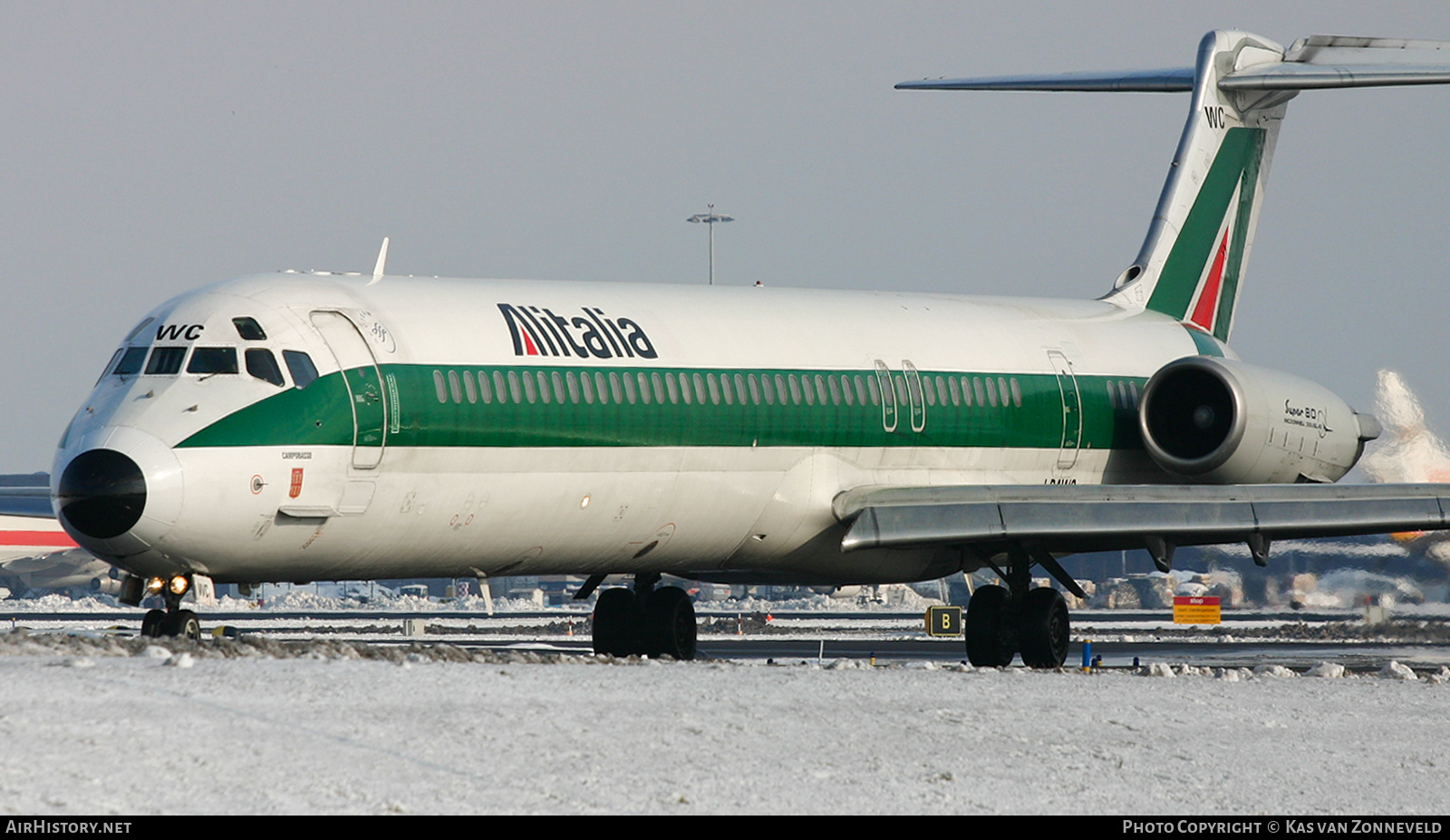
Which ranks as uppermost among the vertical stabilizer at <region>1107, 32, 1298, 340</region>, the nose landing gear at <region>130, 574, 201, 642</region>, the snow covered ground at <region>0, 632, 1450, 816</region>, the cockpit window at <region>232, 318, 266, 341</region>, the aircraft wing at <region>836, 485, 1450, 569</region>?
the vertical stabilizer at <region>1107, 32, 1298, 340</region>

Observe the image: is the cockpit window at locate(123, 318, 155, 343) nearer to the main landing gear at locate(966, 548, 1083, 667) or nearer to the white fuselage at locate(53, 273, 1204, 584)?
the white fuselage at locate(53, 273, 1204, 584)

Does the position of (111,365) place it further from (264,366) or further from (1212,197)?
(1212,197)

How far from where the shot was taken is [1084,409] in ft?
85.5

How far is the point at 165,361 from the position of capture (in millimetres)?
18469

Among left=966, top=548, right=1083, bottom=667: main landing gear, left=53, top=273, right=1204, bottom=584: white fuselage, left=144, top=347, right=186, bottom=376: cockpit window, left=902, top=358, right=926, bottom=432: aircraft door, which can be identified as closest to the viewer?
left=53, top=273, right=1204, bottom=584: white fuselage

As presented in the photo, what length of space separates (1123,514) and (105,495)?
11.3 metres

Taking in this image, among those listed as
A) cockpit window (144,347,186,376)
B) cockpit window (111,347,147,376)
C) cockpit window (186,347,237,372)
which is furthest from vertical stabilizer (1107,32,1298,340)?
cockpit window (111,347,147,376)

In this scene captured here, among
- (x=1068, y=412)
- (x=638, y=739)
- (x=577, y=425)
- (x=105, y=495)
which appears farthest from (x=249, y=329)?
(x=1068, y=412)

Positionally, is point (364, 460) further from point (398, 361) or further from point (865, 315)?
point (865, 315)

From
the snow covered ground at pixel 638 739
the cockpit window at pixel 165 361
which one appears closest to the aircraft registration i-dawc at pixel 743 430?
the cockpit window at pixel 165 361

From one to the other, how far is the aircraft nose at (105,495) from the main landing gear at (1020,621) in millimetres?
10765

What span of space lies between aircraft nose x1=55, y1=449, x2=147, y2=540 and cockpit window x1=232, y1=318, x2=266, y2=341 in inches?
80.6

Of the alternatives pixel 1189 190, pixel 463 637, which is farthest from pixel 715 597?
pixel 1189 190

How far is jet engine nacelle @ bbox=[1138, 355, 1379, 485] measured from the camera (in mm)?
24844
